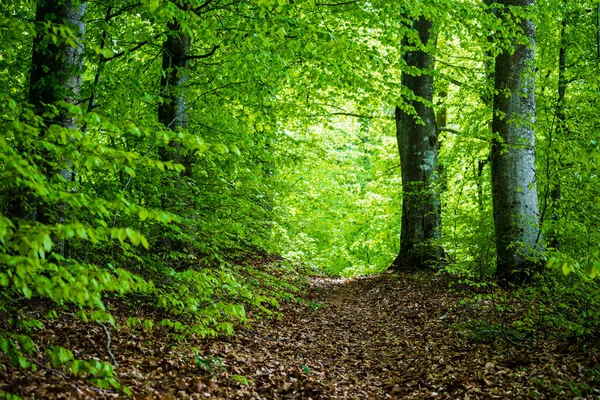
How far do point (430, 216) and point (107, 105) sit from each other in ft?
29.9

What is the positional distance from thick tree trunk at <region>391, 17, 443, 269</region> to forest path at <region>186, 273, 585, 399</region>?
10.2 feet

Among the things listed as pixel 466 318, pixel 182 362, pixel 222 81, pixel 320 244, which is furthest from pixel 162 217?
pixel 320 244

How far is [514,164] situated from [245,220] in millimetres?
5155

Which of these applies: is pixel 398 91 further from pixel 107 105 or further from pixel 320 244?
pixel 320 244

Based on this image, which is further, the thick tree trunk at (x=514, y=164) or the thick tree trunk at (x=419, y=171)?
the thick tree trunk at (x=419, y=171)

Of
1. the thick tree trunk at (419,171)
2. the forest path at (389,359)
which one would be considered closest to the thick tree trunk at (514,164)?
the forest path at (389,359)

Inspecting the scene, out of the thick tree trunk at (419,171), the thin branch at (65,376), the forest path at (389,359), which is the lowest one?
the forest path at (389,359)

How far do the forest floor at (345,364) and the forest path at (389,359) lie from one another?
0.5 inches

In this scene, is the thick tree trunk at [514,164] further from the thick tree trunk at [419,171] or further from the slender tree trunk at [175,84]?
the slender tree trunk at [175,84]

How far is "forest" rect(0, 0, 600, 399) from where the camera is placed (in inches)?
149

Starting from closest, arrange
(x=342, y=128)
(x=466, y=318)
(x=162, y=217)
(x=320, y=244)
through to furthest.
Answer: (x=162, y=217) → (x=466, y=318) → (x=342, y=128) → (x=320, y=244)

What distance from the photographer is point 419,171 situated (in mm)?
12922

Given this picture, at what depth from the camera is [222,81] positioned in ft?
26.9

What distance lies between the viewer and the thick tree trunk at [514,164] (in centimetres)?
889
